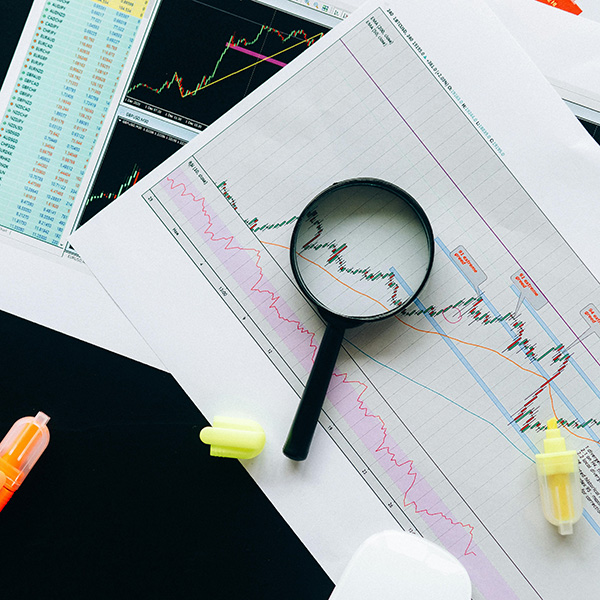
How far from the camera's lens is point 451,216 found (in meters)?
0.84

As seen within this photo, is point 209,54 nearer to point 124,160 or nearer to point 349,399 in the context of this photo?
point 124,160

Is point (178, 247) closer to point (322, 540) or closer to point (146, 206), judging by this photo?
point (146, 206)

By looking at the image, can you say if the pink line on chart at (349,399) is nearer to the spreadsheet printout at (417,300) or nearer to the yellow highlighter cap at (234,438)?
the spreadsheet printout at (417,300)

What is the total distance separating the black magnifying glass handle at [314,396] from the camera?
83 centimetres

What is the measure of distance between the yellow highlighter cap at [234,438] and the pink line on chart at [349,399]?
4.4 inches

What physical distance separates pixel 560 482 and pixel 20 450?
2.37 ft

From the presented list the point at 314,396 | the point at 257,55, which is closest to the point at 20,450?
the point at 314,396

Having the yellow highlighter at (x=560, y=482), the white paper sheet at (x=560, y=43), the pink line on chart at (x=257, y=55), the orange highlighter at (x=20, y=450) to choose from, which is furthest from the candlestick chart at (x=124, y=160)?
the yellow highlighter at (x=560, y=482)

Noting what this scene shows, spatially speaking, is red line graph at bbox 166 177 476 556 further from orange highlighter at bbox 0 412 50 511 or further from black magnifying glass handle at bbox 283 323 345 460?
orange highlighter at bbox 0 412 50 511

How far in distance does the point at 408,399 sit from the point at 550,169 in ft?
1.19

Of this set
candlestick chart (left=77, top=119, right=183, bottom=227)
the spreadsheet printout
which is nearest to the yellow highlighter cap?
the spreadsheet printout

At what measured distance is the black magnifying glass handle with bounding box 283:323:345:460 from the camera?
32.5 inches

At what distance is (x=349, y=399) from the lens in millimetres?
854

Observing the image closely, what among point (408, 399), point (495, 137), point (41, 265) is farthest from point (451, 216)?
point (41, 265)
